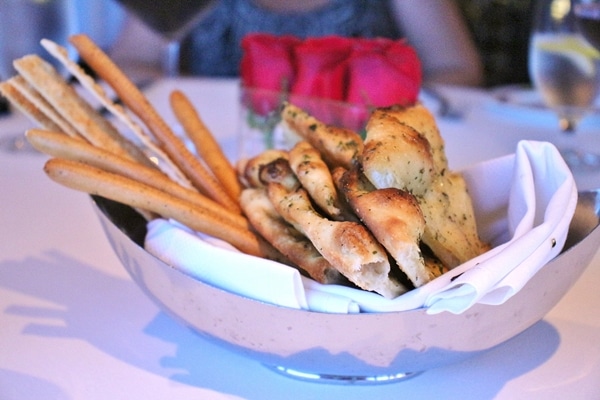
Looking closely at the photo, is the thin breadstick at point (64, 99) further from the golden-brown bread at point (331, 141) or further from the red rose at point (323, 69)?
the red rose at point (323, 69)

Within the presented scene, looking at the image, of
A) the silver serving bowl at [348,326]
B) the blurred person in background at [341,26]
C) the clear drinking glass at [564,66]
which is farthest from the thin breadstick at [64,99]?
the blurred person in background at [341,26]

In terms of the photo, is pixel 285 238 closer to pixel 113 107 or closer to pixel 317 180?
pixel 317 180

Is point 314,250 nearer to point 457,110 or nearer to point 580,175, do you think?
point 580,175

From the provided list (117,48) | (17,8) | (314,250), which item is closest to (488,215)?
(314,250)

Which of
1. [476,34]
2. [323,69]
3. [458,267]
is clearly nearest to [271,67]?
[323,69]

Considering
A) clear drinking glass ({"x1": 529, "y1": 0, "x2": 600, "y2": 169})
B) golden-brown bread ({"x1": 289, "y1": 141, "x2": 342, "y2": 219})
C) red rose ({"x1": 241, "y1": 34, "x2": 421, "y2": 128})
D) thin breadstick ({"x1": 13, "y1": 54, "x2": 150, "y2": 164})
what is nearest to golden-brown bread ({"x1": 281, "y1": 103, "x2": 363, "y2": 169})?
golden-brown bread ({"x1": 289, "y1": 141, "x2": 342, "y2": 219})

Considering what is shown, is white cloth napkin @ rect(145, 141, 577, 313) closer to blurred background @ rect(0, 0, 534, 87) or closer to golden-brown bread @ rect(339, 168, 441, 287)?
golden-brown bread @ rect(339, 168, 441, 287)
